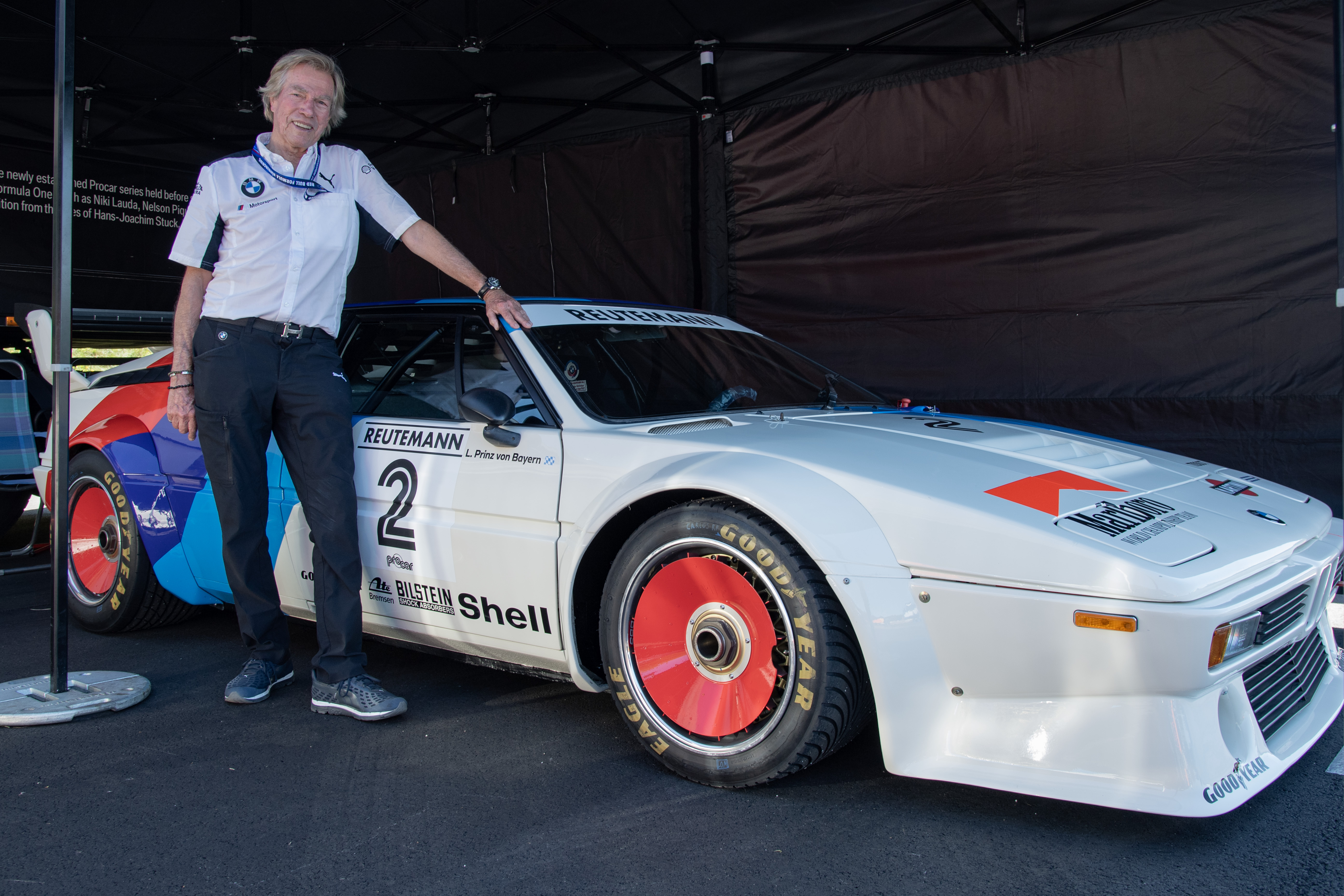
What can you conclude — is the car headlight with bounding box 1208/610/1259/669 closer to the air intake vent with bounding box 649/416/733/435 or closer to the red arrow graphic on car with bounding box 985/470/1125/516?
the red arrow graphic on car with bounding box 985/470/1125/516

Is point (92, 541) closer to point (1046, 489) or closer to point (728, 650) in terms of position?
point (728, 650)

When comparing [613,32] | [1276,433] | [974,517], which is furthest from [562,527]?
[613,32]

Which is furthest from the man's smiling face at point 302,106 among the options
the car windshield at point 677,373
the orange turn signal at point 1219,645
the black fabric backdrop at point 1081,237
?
the black fabric backdrop at point 1081,237

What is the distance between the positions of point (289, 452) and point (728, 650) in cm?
154

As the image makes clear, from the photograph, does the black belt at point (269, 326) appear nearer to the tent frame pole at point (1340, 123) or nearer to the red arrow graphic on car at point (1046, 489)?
the red arrow graphic on car at point (1046, 489)

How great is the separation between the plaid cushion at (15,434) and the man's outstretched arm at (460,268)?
328 cm

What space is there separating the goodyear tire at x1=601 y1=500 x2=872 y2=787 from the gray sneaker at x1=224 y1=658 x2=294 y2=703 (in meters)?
1.23

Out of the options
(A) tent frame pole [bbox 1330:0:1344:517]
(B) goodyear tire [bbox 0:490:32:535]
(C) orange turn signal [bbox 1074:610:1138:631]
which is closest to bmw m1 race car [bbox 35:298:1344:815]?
(C) orange turn signal [bbox 1074:610:1138:631]

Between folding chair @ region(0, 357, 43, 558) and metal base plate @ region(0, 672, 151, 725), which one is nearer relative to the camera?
metal base plate @ region(0, 672, 151, 725)

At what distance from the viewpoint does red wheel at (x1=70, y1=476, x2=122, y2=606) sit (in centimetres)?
382

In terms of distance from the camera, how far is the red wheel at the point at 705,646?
2.26 meters

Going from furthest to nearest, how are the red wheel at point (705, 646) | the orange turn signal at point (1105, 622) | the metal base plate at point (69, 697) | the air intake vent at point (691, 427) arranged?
the metal base plate at point (69, 697) → the air intake vent at point (691, 427) → the red wheel at point (705, 646) → the orange turn signal at point (1105, 622)

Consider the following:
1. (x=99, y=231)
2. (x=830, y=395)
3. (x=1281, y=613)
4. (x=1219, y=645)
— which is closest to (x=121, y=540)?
(x=830, y=395)

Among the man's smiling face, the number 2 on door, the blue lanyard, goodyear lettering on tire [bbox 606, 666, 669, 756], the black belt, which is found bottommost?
goodyear lettering on tire [bbox 606, 666, 669, 756]
